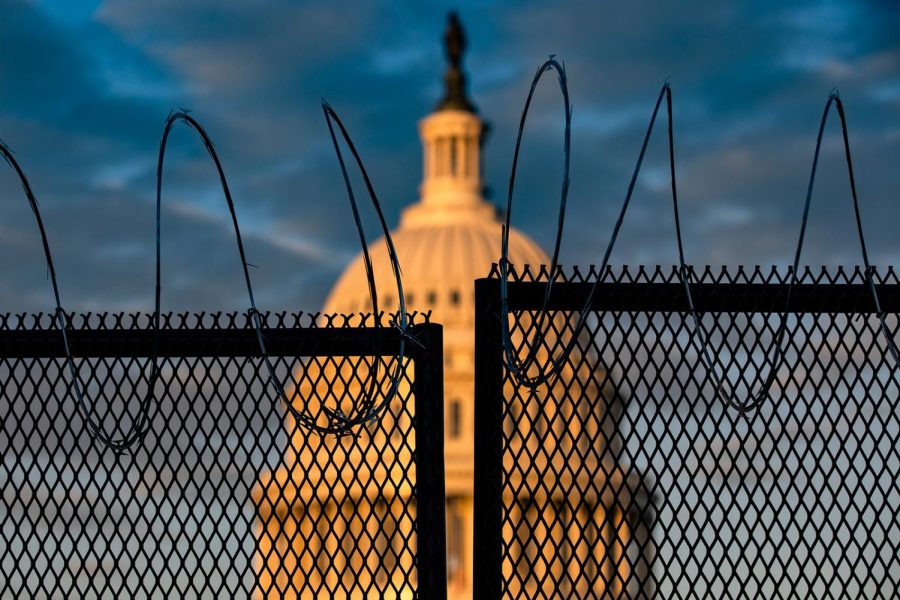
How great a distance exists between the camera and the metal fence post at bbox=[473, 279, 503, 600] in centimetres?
547

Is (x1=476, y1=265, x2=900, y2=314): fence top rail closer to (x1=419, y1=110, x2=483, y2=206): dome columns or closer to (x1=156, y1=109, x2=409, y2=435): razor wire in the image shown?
(x1=156, y1=109, x2=409, y2=435): razor wire

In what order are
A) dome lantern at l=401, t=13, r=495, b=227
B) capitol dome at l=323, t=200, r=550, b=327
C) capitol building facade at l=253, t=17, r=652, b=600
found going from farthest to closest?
dome lantern at l=401, t=13, r=495, b=227 → capitol dome at l=323, t=200, r=550, b=327 → capitol building facade at l=253, t=17, r=652, b=600

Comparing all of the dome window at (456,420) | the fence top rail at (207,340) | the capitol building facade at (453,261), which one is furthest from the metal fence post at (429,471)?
the dome window at (456,420)

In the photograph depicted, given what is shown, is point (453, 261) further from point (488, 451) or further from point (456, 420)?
point (488, 451)

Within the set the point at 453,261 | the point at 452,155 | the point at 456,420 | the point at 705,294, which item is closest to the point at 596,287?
the point at 705,294

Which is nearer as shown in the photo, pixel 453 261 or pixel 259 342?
pixel 259 342

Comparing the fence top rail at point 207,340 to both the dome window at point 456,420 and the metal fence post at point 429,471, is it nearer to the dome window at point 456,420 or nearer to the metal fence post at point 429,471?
the metal fence post at point 429,471

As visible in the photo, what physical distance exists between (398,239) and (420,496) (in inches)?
4381

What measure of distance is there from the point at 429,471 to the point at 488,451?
23 cm

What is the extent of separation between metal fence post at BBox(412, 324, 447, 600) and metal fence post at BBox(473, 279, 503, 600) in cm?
14

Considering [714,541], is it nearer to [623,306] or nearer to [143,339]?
[623,306]

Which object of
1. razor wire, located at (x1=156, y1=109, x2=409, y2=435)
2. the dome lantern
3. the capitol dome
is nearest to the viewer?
razor wire, located at (x1=156, y1=109, x2=409, y2=435)

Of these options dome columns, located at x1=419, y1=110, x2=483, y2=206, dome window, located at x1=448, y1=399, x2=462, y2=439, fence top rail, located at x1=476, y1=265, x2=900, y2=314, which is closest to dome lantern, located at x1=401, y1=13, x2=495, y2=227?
dome columns, located at x1=419, y1=110, x2=483, y2=206

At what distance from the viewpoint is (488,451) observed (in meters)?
5.51
